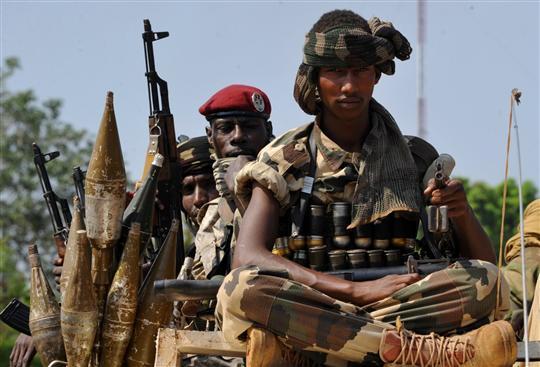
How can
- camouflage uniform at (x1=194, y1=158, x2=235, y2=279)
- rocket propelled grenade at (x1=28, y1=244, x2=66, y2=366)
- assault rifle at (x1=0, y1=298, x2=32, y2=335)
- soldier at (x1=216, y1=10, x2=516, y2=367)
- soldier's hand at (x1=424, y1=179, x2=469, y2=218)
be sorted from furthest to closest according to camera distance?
1. assault rifle at (x1=0, y1=298, x2=32, y2=335)
2. camouflage uniform at (x1=194, y1=158, x2=235, y2=279)
3. rocket propelled grenade at (x1=28, y1=244, x2=66, y2=366)
4. soldier's hand at (x1=424, y1=179, x2=469, y2=218)
5. soldier at (x1=216, y1=10, x2=516, y2=367)

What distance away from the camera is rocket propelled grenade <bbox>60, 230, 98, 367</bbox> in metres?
5.96

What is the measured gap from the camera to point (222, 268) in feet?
21.7

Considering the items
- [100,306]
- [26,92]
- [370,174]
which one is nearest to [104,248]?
[100,306]

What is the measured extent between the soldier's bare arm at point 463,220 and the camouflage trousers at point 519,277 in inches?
79.1

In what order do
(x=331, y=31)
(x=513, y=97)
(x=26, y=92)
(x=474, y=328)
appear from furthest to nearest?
1. (x=26, y=92)
2. (x=331, y=31)
3. (x=474, y=328)
4. (x=513, y=97)

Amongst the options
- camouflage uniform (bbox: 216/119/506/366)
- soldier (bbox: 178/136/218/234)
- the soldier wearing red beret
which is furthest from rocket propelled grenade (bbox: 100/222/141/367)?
soldier (bbox: 178/136/218/234)

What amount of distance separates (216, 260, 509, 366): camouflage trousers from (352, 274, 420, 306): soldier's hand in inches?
1.1

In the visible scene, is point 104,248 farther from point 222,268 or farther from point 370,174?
point 370,174

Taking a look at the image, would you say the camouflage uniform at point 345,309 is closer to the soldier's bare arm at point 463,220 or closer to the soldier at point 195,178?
the soldier's bare arm at point 463,220

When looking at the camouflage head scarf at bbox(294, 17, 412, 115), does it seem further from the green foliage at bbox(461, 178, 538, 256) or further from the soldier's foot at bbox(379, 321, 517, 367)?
the green foliage at bbox(461, 178, 538, 256)

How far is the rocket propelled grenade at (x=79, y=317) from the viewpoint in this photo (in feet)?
19.5

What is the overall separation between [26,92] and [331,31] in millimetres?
24558

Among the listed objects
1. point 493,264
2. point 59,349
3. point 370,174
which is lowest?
point 59,349

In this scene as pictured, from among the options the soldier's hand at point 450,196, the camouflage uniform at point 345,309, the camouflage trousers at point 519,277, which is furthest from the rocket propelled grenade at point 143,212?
the camouflage trousers at point 519,277
